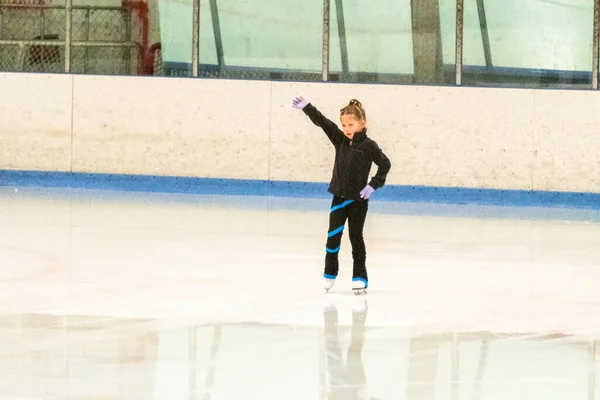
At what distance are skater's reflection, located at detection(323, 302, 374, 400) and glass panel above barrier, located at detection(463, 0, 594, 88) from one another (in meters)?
8.34

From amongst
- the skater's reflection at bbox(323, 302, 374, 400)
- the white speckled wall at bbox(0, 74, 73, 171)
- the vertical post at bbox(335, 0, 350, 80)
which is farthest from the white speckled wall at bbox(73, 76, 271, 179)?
the skater's reflection at bbox(323, 302, 374, 400)

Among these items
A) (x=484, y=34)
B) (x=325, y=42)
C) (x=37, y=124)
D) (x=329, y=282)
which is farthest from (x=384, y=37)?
(x=329, y=282)

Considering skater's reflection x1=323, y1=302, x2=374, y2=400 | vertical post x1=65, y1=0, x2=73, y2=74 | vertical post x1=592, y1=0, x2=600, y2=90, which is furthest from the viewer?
vertical post x1=65, y1=0, x2=73, y2=74

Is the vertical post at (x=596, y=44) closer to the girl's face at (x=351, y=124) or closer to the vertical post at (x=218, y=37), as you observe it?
the vertical post at (x=218, y=37)

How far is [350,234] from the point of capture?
25.6 feet

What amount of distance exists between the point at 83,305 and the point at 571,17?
9.14 meters

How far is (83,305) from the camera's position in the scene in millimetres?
6949

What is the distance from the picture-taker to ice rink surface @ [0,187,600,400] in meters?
5.17

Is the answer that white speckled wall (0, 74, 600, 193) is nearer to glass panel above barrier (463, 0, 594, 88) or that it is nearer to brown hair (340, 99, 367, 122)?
glass panel above barrier (463, 0, 594, 88)

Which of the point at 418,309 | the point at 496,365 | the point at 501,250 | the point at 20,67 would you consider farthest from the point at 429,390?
the point at 20,67

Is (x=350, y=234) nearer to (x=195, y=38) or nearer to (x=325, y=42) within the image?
(x=325, y=42)

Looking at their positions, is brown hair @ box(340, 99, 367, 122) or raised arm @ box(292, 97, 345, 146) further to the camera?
raised arm @ box(292, 97, 345, 146)

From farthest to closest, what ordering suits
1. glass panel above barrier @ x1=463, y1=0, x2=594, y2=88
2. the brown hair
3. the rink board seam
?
glass panel above barrier @ x1=463, y1=0, x2=594, y2=88 → the rink board seam → the brown hair

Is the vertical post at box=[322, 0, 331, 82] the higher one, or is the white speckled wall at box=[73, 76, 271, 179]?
the vertical post at box=[322, 0, 331, 82]
